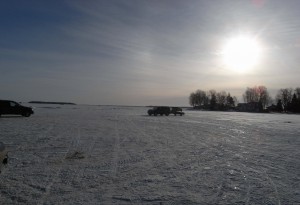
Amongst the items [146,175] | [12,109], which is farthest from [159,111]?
[146,175]

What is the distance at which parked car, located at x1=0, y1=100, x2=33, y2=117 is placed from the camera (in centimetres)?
3741

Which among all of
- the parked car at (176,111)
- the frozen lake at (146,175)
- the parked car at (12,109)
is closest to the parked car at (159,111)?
the parked car at (176,111)

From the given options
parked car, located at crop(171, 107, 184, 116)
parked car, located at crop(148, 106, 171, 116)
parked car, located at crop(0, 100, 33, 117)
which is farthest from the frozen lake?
parked car, located at crop(171, 107, 184, 116)

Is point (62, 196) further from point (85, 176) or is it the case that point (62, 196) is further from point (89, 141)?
point (89, 141)

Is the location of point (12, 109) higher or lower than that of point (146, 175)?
higher

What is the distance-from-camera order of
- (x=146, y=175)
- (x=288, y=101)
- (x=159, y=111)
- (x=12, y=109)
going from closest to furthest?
(x=146, y=175) < (x=12, y=109) < (x=159, y=111) < (x=288, y=101)

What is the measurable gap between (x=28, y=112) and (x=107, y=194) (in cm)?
3339

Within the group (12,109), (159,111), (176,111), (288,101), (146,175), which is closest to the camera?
(146,175)

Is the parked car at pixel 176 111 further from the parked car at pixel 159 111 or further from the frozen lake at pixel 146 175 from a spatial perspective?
the frozen lake at pixel 146 175

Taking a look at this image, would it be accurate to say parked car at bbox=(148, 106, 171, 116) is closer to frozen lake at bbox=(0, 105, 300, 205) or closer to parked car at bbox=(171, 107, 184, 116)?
parked car at bbox=(171, 107, 184, 116)

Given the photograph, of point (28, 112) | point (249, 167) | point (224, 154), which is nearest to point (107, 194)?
point (249, 167)

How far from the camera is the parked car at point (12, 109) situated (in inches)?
1473

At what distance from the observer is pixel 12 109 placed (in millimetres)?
38125

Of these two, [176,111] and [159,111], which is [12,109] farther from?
[176,111]
